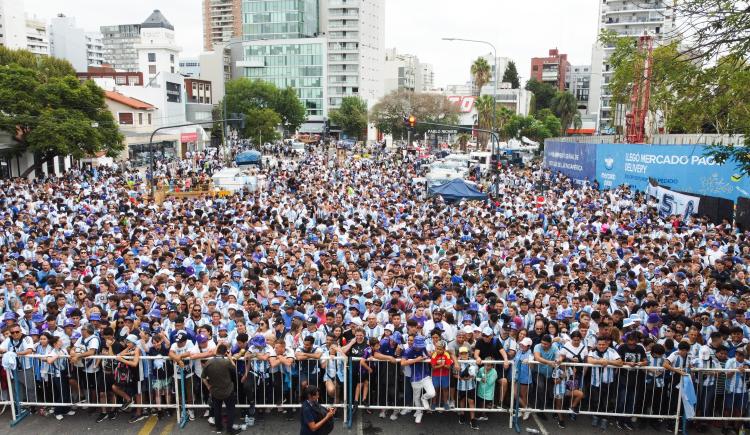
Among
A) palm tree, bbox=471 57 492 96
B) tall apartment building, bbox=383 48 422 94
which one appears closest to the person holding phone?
palm tree, bbox=471 57 492 96

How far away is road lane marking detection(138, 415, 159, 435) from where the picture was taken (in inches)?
295

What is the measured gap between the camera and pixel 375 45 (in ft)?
339

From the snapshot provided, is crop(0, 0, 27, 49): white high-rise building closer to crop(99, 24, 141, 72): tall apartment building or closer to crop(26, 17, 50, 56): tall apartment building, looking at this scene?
crop(26, 17, 50, 56): tall apartment building

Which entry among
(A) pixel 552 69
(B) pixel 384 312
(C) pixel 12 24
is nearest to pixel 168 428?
(B) pixel 384 312

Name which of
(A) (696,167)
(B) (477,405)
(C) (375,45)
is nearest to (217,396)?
(B) (477,405)

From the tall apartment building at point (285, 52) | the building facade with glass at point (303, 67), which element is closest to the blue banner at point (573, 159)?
the tall apartment building at point (285, 52)

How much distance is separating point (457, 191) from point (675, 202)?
7.66m

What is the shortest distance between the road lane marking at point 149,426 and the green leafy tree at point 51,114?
27.8 m

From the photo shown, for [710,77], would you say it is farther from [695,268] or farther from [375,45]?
[375,45]

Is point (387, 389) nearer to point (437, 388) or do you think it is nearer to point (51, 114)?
point (437, 388)

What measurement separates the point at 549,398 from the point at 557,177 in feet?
85.3

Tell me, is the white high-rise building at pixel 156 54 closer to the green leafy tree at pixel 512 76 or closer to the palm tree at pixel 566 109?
the palm tree at pixel 566 109

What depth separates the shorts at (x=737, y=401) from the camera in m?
7.45

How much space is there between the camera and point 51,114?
3183 centimetres
